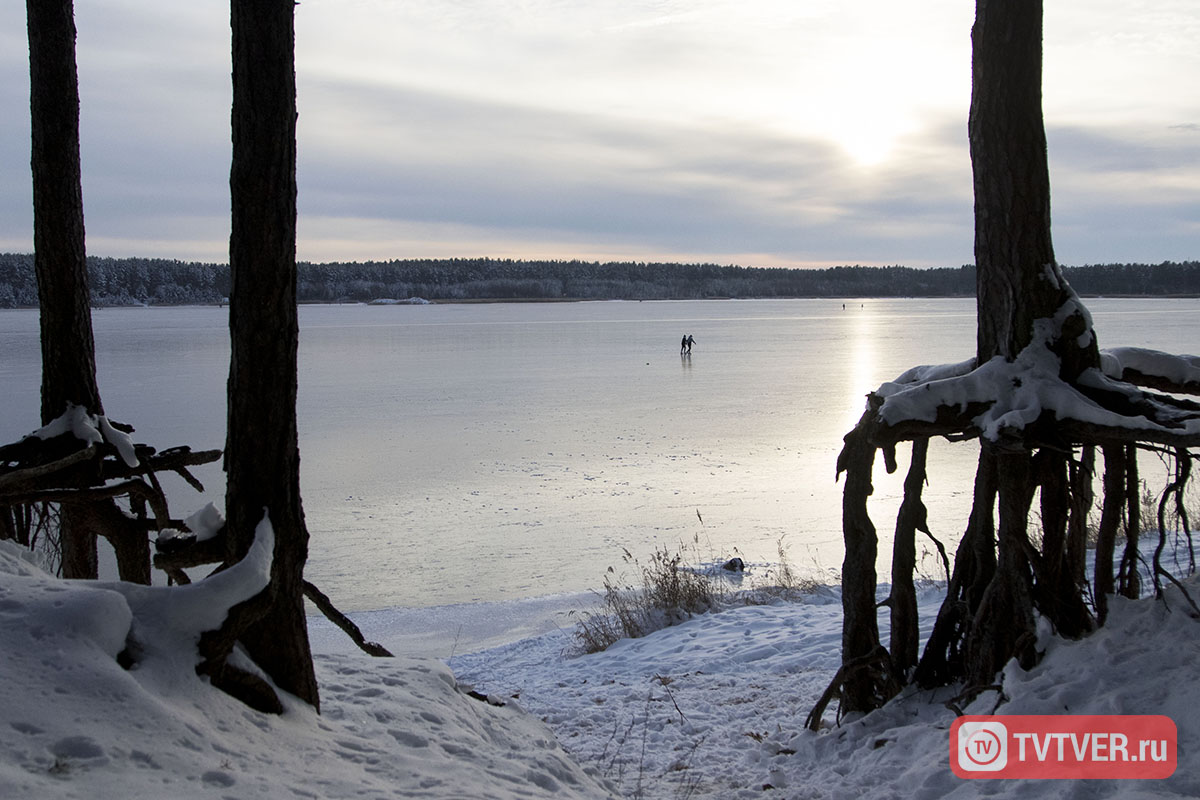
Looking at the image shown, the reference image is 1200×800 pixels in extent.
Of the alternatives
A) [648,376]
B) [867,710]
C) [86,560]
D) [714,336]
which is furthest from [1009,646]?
[714,336]

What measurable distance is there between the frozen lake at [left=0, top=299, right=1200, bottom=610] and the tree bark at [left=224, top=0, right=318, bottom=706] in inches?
221

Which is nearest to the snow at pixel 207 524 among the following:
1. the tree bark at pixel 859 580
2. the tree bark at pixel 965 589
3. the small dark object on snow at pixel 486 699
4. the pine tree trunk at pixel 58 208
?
the small dark object on snow at pixel 486 699

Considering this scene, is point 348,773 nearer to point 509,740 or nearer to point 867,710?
point 509,740

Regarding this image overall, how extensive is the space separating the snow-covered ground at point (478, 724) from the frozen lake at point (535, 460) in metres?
4.47

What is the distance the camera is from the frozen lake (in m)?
11.7

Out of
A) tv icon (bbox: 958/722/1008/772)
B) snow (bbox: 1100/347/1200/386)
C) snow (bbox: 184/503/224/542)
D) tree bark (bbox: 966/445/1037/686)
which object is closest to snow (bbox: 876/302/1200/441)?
snow (bbox: 1100/347/1200/386)

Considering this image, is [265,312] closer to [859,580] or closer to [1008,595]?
[859,580]

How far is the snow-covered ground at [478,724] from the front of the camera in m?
3.30

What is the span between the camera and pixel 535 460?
17656 millimetres

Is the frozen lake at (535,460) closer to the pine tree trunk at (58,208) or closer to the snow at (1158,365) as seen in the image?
the pine tree trunk at (58,208)

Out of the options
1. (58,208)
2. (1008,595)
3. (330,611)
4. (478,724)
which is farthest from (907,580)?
(58,208)

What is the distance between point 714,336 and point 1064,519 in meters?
58.2

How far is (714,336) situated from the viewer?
62906 millimetres

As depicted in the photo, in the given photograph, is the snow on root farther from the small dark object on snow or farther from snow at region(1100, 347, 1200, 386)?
snow at region(1100, 347, 1200, 386)
